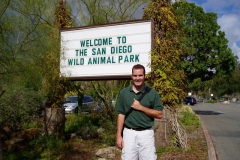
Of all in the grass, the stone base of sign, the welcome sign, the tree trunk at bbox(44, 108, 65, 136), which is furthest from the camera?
the tree trunk at bbox(44, 108, 65, 136)

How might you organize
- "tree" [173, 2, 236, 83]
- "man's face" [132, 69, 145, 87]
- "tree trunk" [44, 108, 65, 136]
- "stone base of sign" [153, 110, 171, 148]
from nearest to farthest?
"man's face" [132, 69, 145, 87] → "stone base of sign" [153, 110, 171, 148] → "tree trunk" [44, 108, 65, 136] → "tree" [173, 2, 236, 83]

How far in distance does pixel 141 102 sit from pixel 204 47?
62.9 feet

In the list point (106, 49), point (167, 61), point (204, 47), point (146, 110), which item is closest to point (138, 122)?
point (146, 110)

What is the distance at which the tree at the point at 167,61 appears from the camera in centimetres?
687

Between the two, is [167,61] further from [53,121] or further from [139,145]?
[53,121]

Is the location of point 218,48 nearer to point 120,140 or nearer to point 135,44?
point 135,44

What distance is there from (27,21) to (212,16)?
1791cm

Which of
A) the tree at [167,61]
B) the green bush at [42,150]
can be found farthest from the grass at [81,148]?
the tree at [167,61]

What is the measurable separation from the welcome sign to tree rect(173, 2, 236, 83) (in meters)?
14.2

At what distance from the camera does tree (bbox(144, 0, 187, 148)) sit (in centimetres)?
687

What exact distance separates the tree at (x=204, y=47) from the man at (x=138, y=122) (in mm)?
17884

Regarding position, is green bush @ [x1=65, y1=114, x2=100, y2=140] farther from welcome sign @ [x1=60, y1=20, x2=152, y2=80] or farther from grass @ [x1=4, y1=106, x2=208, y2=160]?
welcome sign @ [x1=60, y1=20, x2=152, y2=80]

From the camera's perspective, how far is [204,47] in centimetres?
2172

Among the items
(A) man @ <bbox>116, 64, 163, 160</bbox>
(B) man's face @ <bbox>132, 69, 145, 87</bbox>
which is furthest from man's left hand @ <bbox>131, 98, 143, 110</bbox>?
(B) man's face @ <bbox>132, 69, 145, 87</bbox>
